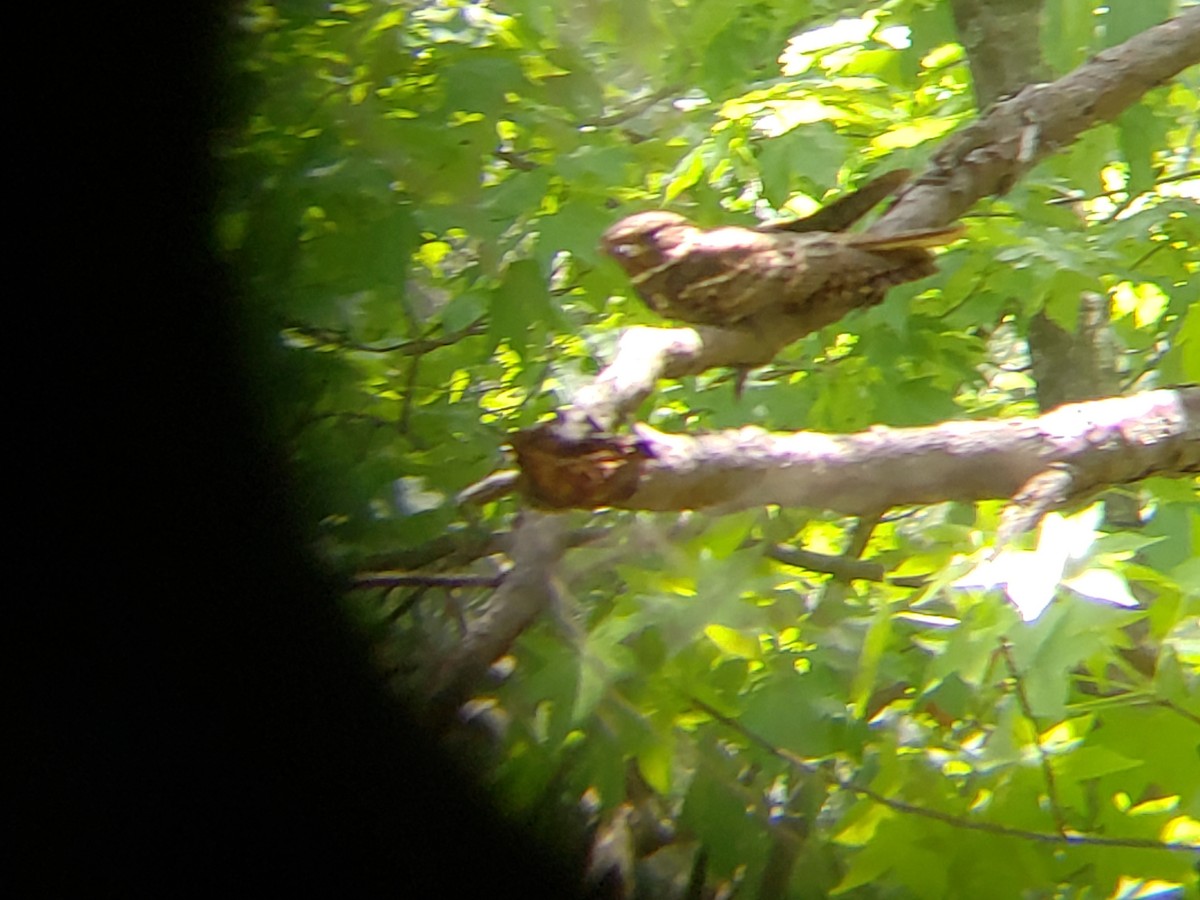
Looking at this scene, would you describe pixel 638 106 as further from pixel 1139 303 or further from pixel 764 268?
pixel 1139 303

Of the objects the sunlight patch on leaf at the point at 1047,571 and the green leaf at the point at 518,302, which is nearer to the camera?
the sunlight patch on leaf at the point at 1047,571

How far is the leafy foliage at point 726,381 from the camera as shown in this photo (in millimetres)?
538

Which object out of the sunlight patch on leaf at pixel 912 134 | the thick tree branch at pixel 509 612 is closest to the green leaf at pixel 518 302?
the thick tree branch at pixel 509 612

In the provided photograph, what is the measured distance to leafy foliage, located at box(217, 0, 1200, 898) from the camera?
0.54 m

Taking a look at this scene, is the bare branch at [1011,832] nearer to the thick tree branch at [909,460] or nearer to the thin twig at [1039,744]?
the thin twig at [1039,744]

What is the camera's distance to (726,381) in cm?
79

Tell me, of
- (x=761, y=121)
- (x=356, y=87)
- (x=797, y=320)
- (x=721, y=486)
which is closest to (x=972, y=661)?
(x=721, y=486)

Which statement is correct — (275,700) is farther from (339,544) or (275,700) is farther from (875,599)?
(875,599)

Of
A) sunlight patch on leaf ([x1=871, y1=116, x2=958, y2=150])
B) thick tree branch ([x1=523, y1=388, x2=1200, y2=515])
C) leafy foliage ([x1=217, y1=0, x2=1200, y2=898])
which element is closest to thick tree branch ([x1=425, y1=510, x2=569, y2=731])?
leafy foliage ([x1=217, y1=0, x2=1200, y2=898])

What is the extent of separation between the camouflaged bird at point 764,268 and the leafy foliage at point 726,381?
50mm

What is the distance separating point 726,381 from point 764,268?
0.50ft

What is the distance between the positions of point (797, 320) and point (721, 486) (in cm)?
17

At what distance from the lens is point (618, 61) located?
793 millimetres

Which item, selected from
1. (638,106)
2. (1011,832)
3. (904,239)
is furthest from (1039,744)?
(638,106)
